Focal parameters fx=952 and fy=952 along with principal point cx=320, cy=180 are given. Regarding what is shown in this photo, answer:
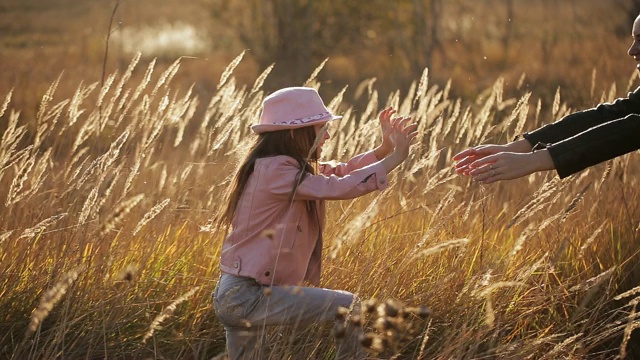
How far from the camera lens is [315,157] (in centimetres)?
326

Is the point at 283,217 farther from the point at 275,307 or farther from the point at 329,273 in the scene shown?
the point at 329,273

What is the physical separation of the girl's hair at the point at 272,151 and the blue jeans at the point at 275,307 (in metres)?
0.28

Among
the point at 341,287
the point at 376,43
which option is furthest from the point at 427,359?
the point at 376,43

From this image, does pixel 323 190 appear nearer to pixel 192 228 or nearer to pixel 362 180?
pixel 362 180

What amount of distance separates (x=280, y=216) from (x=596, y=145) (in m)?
1.05

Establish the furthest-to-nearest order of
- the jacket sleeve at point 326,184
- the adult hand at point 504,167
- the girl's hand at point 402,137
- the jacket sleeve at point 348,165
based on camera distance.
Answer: the jacket sleeve at point 348,165 → the girl's hand at point 402,137 → the jacket sleeve at point 326,184 → the adult hand at point 504,167

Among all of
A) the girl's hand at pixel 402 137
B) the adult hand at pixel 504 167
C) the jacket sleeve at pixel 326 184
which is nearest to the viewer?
the adult hand at pixel 504 167

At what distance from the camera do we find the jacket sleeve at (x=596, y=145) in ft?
10.0

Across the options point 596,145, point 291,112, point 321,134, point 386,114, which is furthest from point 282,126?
point 596,145

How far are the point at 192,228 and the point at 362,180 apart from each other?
1.36 m

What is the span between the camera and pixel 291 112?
3223 mm

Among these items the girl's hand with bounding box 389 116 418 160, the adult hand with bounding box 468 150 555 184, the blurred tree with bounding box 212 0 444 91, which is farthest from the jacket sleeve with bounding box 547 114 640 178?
the blurred tree with bounding box 212 0 444 91

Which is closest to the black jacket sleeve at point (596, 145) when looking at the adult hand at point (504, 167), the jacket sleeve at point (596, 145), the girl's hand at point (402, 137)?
the jacket sleeve at point (596, 145)

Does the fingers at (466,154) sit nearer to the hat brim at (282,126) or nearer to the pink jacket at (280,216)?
the pink jacket at (280,216)
